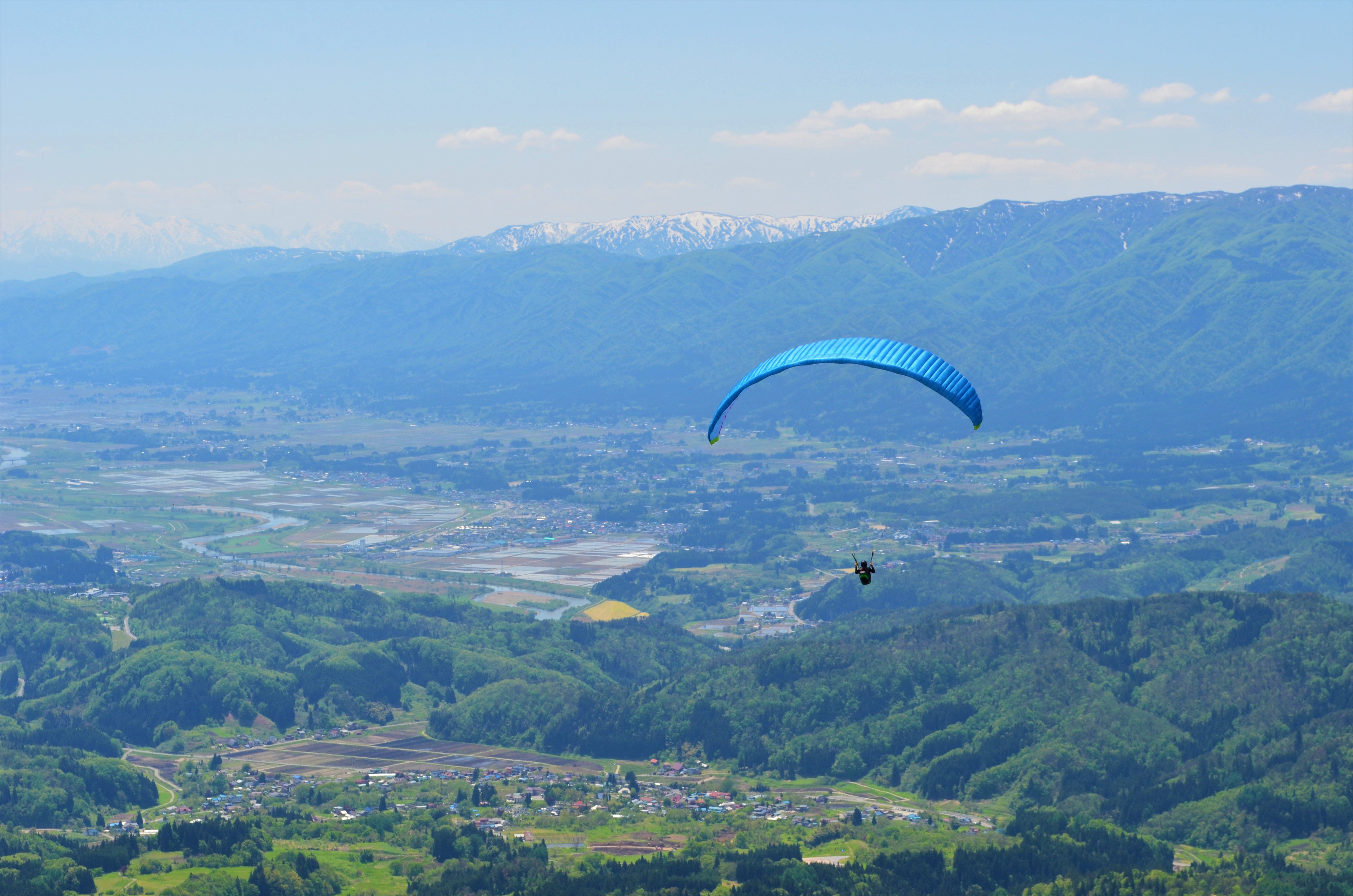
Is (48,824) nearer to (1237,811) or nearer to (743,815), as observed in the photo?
(743,815)

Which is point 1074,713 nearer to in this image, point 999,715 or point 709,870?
point 999,715

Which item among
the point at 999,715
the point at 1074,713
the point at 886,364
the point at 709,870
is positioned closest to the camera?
the point at 886,364

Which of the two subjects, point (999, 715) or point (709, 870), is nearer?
point (709, 870)

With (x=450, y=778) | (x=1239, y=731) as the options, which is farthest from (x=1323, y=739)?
(x=450, y=778)

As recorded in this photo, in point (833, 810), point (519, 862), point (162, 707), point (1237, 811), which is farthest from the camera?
point (162, 707)

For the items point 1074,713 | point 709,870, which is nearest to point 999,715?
point 1074,713

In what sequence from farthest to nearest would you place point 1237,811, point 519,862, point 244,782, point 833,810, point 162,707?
point 162,707, point 244,782, point 833,810, point 1237,811, point 519,862

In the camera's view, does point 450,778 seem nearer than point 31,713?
Yes

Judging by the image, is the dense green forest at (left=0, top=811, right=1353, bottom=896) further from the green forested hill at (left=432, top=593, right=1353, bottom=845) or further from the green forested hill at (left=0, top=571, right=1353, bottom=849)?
the green forested hill at (left=432, top=593, right=1353, bottom=845)

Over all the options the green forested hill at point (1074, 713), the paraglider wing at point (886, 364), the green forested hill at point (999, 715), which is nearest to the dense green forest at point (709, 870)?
the green forested hill at point (999, 715)
